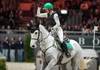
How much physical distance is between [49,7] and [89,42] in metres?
8.61

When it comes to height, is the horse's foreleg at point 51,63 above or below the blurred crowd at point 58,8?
above

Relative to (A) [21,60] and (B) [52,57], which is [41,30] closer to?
(B) [52,57]

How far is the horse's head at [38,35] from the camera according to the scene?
15785 mm

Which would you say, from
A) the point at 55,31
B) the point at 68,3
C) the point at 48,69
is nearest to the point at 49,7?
the point at 55,31

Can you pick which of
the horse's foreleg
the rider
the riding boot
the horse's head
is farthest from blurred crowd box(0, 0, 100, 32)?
the horse's head

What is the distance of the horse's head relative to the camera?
15785 mm

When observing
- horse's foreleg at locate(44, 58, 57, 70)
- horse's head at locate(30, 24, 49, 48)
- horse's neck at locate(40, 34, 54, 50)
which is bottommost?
horse's foreleg at locate(44, 58, 57, 70)

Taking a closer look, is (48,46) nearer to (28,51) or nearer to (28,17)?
(28,51)

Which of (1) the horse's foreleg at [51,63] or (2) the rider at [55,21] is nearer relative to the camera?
(1) the horse's foreleg at [51,63]

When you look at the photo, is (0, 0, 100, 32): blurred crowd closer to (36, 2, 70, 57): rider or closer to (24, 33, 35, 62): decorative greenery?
(24, 33, 35, 62): decorative greenery

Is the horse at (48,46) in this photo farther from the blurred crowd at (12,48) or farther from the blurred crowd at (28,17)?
the blurred crowd at (28,17)

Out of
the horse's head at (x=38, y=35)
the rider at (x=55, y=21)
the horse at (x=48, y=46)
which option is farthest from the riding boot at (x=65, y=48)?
the horse's head at (x=38, y=35)

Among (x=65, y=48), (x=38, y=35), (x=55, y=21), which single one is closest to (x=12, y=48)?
(x=65, y=48)

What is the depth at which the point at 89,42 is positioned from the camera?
81.2 feet
